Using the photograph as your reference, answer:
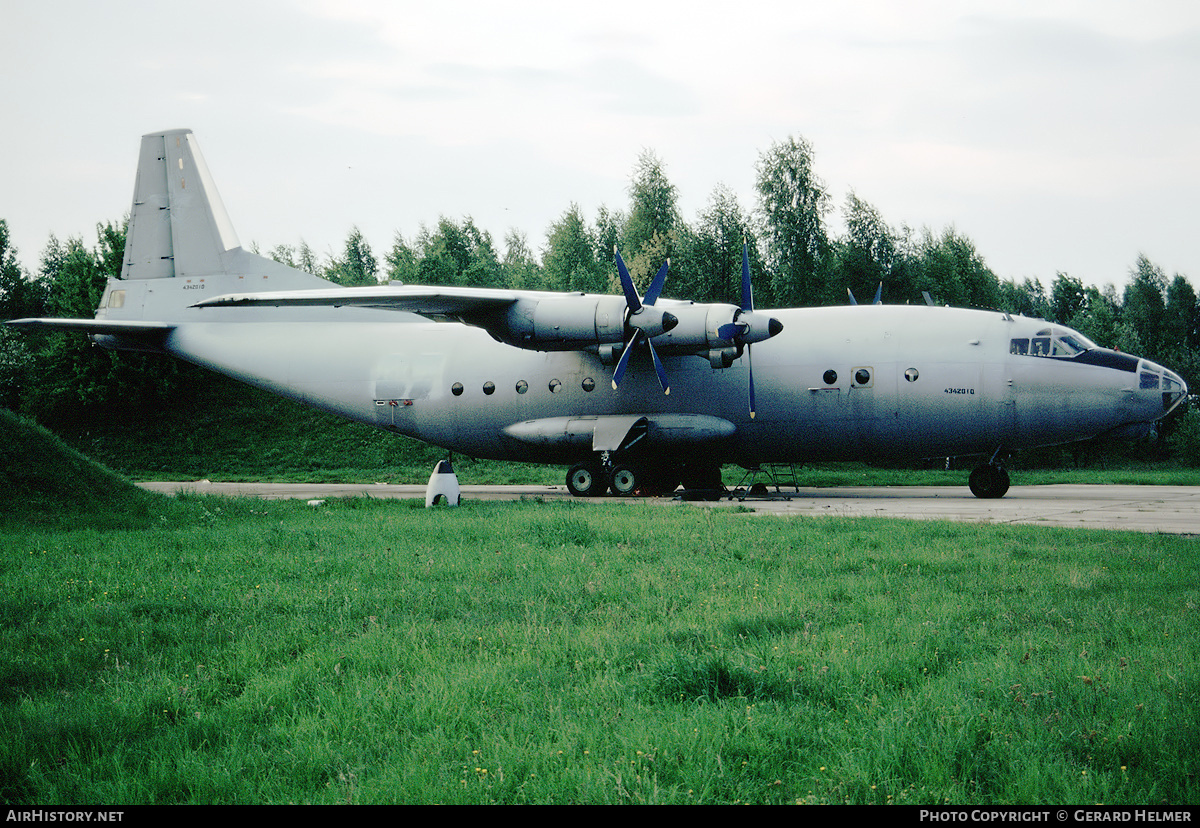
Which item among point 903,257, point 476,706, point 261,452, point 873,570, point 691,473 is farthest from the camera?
point 903,257

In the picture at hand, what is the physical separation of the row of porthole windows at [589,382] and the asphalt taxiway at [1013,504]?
278cm

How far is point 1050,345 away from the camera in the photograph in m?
17.8

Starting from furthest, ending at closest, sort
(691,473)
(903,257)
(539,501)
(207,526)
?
(903,257) < (691,473) < (539,501) < (207,526)

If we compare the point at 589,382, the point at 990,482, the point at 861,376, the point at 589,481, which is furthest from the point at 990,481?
the point at 589,382

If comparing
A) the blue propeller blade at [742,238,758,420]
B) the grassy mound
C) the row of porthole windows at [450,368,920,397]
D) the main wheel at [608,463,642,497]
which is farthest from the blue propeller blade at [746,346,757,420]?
the grassy mound

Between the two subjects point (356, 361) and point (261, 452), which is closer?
point (356, 361)

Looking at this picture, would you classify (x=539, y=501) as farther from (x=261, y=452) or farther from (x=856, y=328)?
(x=261, y=452)

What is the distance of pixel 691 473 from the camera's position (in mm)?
21422

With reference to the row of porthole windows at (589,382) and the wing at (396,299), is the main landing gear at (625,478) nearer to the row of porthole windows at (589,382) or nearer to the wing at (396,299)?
the row of porthole windows at (589,382)

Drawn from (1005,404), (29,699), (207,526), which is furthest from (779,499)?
(29,699)

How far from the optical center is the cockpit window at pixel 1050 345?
58.3 feet

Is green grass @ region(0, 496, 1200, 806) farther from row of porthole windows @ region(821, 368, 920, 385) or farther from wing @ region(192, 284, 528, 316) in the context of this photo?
wing @ region(192, 284, 528, 316)

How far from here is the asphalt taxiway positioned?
12.8m

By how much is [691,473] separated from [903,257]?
88.5 feet
